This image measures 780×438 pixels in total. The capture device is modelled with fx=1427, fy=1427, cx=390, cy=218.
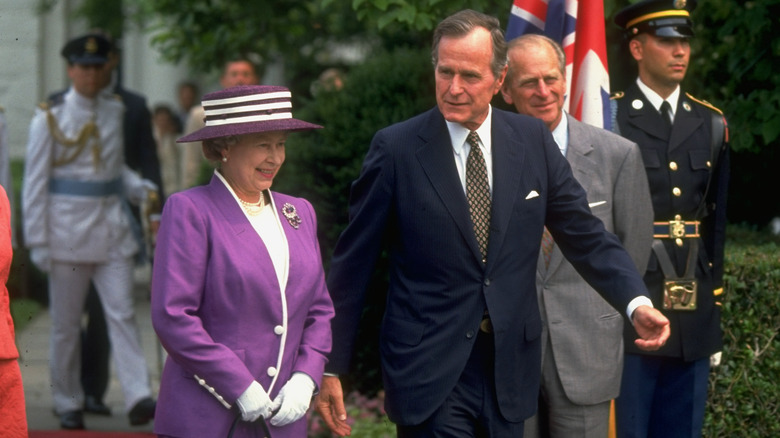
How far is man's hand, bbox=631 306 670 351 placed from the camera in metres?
4.37

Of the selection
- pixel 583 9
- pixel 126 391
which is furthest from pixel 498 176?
pixel 126 391

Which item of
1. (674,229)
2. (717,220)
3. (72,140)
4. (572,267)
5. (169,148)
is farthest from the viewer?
(169,148)

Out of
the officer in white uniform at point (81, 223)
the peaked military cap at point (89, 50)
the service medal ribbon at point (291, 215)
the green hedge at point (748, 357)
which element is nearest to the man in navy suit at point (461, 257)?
the service medal ribbon at point (291, 215)

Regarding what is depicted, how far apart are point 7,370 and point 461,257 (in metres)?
1.44

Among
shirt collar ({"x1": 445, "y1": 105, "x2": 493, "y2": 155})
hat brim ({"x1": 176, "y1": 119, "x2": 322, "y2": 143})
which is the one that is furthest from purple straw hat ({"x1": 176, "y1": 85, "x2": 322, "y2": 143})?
shirt collar ({"x1": 445, "y1": 105, "x2": 493, "y2": 155})

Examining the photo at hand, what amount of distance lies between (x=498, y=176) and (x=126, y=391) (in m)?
4.36

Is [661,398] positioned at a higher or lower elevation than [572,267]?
lower

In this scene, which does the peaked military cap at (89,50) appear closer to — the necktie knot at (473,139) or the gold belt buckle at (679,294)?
the gold belt buckle at (679,294)

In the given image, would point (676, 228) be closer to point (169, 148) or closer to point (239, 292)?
point (239, 292)

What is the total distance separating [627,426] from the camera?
5.78 metres

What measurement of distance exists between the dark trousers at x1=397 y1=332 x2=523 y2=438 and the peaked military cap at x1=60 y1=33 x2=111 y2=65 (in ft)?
15.2

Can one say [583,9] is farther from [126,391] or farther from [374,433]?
[126,391]

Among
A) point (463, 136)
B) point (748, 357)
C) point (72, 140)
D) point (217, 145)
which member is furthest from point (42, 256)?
point (463, 136)

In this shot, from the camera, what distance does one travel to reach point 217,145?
439 cm
